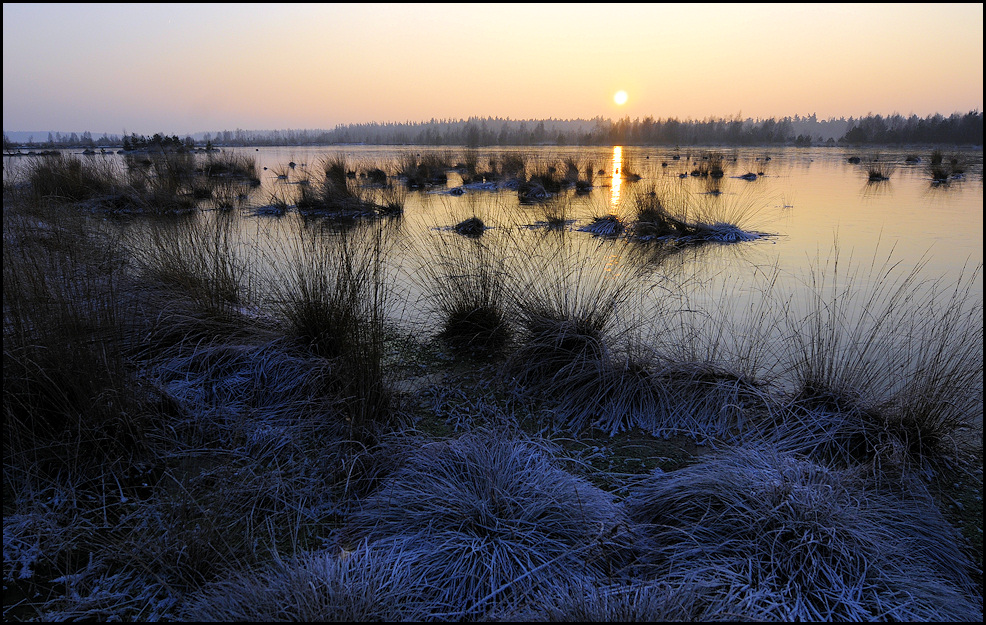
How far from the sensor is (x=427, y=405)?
3.66 m

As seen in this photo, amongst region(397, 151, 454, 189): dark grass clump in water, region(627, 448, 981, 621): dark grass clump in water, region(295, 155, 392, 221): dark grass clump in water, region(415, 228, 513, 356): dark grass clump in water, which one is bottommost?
region(627, 448, 981, 621): dark grass clump in water

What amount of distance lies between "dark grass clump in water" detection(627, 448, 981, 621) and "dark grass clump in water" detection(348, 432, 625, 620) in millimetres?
262

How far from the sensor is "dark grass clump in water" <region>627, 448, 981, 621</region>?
75.2 inches

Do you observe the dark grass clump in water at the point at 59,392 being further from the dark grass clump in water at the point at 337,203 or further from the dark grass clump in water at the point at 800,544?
the dark grass clump in water at the point at 337,203

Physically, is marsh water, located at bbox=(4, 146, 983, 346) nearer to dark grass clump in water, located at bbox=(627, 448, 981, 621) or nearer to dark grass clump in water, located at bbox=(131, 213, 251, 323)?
dark grass clump in water, located at bbox=(131, 213, 251, 323)

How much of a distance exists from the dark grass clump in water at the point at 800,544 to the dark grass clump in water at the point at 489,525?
26 cm

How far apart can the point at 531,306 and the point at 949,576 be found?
283 cm

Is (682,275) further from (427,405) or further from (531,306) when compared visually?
(427,405)

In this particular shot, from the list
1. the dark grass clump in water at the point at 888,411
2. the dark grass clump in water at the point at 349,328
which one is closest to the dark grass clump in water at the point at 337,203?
the dark grass clump in water at the point at 349,328

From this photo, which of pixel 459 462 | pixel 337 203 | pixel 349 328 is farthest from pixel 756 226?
pixel 459 462

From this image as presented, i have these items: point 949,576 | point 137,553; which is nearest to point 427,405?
point 137,553

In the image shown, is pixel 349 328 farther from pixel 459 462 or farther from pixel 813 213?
pixel 813 213

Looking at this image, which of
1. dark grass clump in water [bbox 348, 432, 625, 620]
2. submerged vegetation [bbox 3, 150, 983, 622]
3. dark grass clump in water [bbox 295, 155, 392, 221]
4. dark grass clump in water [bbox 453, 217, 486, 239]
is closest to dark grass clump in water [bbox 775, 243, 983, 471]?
submerged vegetation [bbox 3, 150, 983, 622]

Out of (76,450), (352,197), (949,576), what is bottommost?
(949,576)
